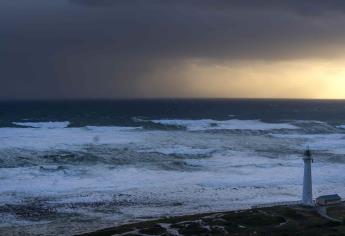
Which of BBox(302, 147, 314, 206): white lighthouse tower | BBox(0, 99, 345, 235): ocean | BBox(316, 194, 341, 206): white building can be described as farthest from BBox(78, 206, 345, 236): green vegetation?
BBox(0, 99, 345, 235): ocean

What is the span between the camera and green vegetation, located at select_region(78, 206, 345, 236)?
895 inches

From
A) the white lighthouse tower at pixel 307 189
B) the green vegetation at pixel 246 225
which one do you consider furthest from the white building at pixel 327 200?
the green vegetation at pixel 246 225

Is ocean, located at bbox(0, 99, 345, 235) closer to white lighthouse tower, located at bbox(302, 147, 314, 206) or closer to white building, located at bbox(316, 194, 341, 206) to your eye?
white lighthouse tower, located at bbox(302, 147, 314, 206)

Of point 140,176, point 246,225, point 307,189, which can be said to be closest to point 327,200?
point 307,189

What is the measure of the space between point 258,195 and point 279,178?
17.8 feet

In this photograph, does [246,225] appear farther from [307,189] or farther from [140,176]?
[140,176]

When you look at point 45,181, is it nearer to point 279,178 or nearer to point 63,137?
point 279,178

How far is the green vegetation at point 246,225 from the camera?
895 inches

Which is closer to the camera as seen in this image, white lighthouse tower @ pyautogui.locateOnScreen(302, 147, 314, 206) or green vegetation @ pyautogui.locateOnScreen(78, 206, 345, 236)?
green vegetation @ pyautogui.locateOnScreen(78, 206, 345, 236)

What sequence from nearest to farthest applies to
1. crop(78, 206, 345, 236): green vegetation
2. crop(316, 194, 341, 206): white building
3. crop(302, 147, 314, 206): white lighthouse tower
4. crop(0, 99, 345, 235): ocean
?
crop(78, 206, 345, 236): green vegetation, crop(0, 99, 345, 235): ocean, crop(316, 194, 341, 206): white building, crop(302, 147, 314, 206): white lighthouse tower

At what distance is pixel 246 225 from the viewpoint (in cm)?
2395

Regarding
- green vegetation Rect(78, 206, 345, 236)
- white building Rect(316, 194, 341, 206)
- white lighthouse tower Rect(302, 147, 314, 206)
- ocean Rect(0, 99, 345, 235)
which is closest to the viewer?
green vegetation Rect(78, 206, 345, 236)

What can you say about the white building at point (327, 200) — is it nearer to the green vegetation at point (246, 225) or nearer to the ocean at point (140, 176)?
the green vegetation at point (246, 225)

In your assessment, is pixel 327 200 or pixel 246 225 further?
pixel 327 200
